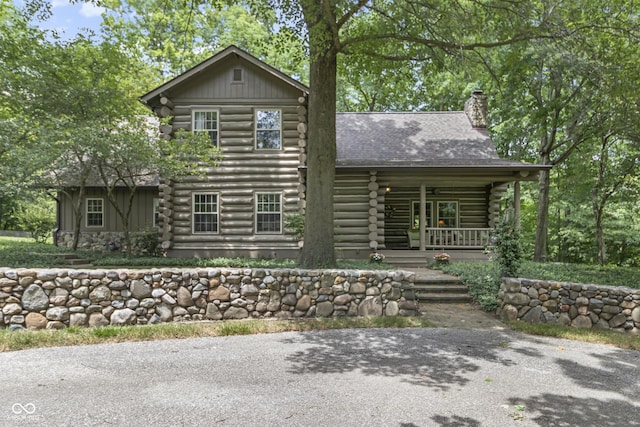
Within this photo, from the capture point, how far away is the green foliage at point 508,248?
8367 millimetres

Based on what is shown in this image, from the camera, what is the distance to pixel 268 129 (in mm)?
15188

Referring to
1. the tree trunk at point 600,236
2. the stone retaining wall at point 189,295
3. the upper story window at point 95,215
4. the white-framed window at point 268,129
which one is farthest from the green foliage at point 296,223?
the tree trunk at point 600,236

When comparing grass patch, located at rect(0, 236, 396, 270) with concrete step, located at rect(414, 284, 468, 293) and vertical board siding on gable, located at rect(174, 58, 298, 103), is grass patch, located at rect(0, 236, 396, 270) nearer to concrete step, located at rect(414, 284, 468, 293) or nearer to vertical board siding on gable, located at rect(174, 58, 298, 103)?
concrete step, located at rect(414, 284, 468, 293)

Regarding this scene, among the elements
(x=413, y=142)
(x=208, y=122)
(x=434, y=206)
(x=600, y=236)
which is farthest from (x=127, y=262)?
(x=600, y=236)

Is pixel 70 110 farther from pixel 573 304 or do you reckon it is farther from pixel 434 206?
pixel 434 206

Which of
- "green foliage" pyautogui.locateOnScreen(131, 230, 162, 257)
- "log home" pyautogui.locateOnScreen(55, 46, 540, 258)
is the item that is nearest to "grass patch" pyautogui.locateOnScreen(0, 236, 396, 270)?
"green foliage" pyautogui.locateOnScreen(131, 230, 162, 257)

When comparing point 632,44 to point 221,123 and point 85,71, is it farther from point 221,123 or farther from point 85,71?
point 85,71

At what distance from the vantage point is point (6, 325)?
6.30 m

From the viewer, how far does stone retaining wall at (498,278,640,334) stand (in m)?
6.83

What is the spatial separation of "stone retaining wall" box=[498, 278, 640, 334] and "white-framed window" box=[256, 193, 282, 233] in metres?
9.22

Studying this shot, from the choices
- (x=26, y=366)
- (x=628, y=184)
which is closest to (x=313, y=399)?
(x=26, y=366)

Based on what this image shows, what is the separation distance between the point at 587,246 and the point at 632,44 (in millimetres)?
19377

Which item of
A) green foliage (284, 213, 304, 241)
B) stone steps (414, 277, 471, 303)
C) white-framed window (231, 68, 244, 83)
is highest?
white-framed window (231, 68, 244, 83)

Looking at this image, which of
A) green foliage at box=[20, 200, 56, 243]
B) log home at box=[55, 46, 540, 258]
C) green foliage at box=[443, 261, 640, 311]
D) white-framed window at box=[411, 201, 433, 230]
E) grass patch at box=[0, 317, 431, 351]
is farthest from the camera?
green foliage at box=[20, 200, 56, 243]
